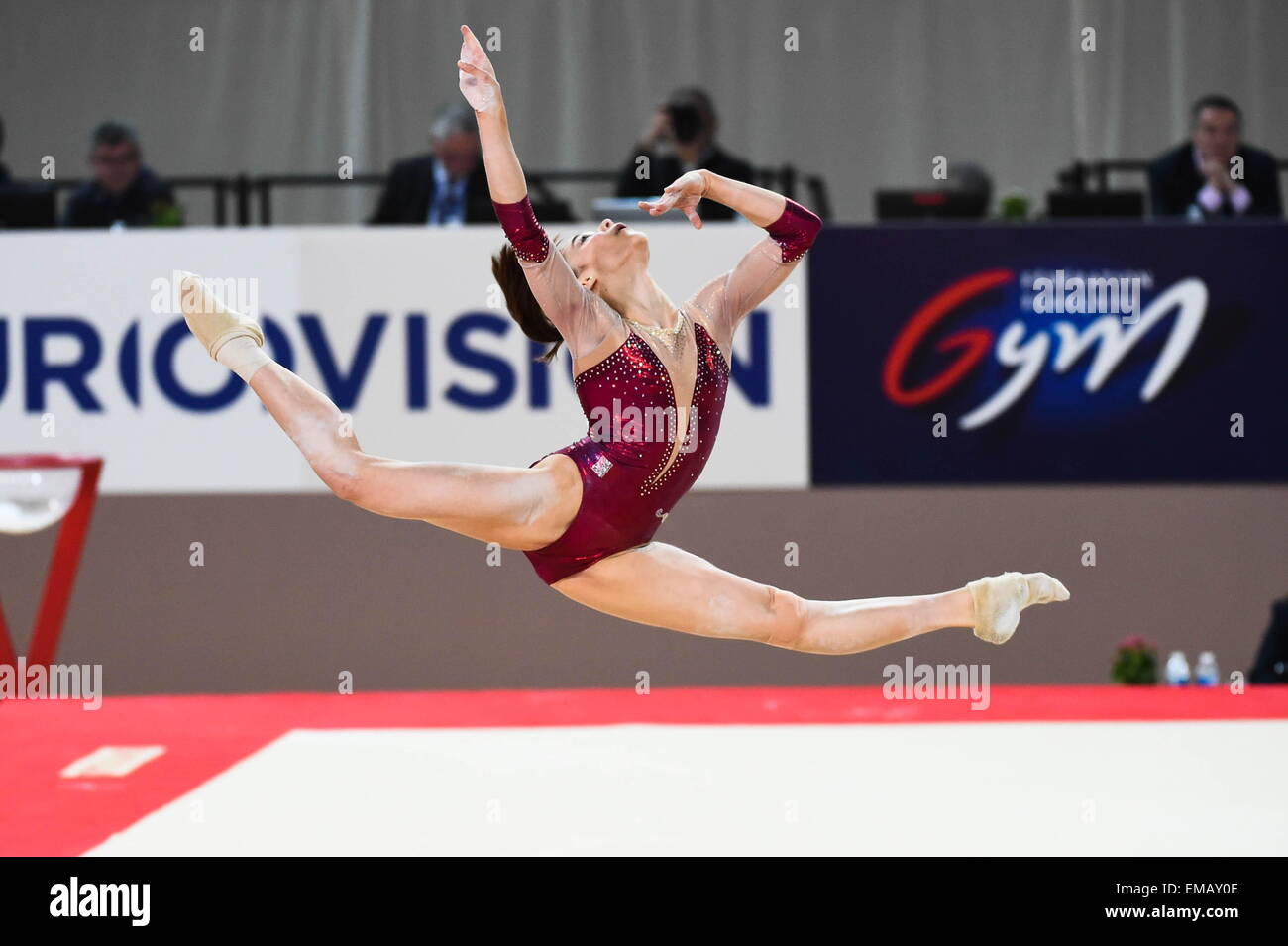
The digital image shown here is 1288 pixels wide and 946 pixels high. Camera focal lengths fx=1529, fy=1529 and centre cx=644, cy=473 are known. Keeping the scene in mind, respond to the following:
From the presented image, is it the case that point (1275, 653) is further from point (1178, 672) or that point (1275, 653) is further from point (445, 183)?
point (445, 183)

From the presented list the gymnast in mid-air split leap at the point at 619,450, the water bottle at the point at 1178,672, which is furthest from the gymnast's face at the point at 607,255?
the water bottle at the point at 1178,672

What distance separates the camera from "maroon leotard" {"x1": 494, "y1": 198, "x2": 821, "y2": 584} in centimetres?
348

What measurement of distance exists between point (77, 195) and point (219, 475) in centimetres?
162

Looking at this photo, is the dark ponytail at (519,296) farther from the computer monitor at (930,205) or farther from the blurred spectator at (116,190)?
the blurred spectator at (116,190)

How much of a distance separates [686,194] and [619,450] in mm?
602

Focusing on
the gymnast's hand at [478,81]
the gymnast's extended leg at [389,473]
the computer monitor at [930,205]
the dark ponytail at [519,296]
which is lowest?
the gymnast's extended leg at [389,473]

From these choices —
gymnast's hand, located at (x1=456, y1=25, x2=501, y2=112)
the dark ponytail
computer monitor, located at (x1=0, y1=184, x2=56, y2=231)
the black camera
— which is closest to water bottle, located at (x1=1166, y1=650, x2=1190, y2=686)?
the black camera

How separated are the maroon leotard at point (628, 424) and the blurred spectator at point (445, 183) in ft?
10.2

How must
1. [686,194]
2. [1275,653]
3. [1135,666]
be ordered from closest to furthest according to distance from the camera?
[686,194] < [1275,653] < [1135,666]

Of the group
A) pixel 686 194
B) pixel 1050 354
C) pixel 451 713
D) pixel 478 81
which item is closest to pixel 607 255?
pixel 686 194

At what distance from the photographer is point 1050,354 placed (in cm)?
635

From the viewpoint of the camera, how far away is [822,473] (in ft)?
21.0

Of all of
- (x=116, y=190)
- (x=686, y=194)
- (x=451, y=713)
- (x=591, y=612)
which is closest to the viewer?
(x=686, y=194)

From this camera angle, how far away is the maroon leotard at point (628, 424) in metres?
3.48
